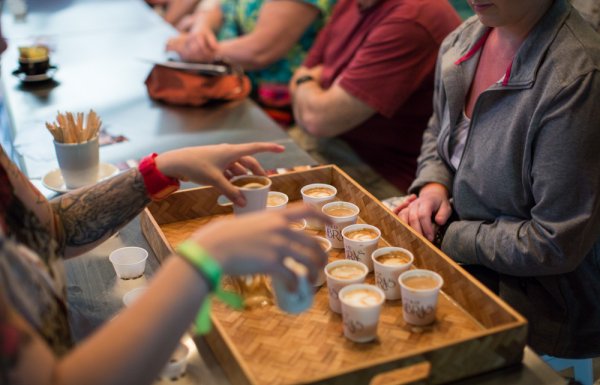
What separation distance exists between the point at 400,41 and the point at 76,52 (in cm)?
154

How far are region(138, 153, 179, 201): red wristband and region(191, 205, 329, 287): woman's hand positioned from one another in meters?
0.49

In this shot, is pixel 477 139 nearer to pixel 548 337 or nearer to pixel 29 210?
pixel 548 337

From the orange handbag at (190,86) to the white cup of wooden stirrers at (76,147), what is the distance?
2.37ft

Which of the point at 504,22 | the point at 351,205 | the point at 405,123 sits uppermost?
the point at 504,22

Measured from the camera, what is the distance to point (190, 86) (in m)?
2.48

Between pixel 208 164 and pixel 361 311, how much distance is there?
1.45ft

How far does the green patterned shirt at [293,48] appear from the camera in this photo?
9.75 ft

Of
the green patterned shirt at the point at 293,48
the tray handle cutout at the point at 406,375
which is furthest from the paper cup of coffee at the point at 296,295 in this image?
the green patterned shirt at the point at 293,48

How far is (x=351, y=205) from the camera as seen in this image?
5.05ft

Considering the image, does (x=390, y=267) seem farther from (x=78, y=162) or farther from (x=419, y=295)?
(x=78, y=162)

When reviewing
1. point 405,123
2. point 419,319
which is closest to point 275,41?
point 405,123

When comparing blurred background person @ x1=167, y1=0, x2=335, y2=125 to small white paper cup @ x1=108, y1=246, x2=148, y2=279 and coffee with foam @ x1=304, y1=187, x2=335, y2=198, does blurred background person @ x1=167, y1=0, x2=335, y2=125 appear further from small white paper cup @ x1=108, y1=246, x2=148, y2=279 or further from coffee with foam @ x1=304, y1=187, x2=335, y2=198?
small white paper cup @ x1=108, y1=246, x2=148, y2=279

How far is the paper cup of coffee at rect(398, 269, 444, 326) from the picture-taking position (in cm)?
Result: 120

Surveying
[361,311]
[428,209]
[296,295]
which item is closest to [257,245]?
[296,295]
